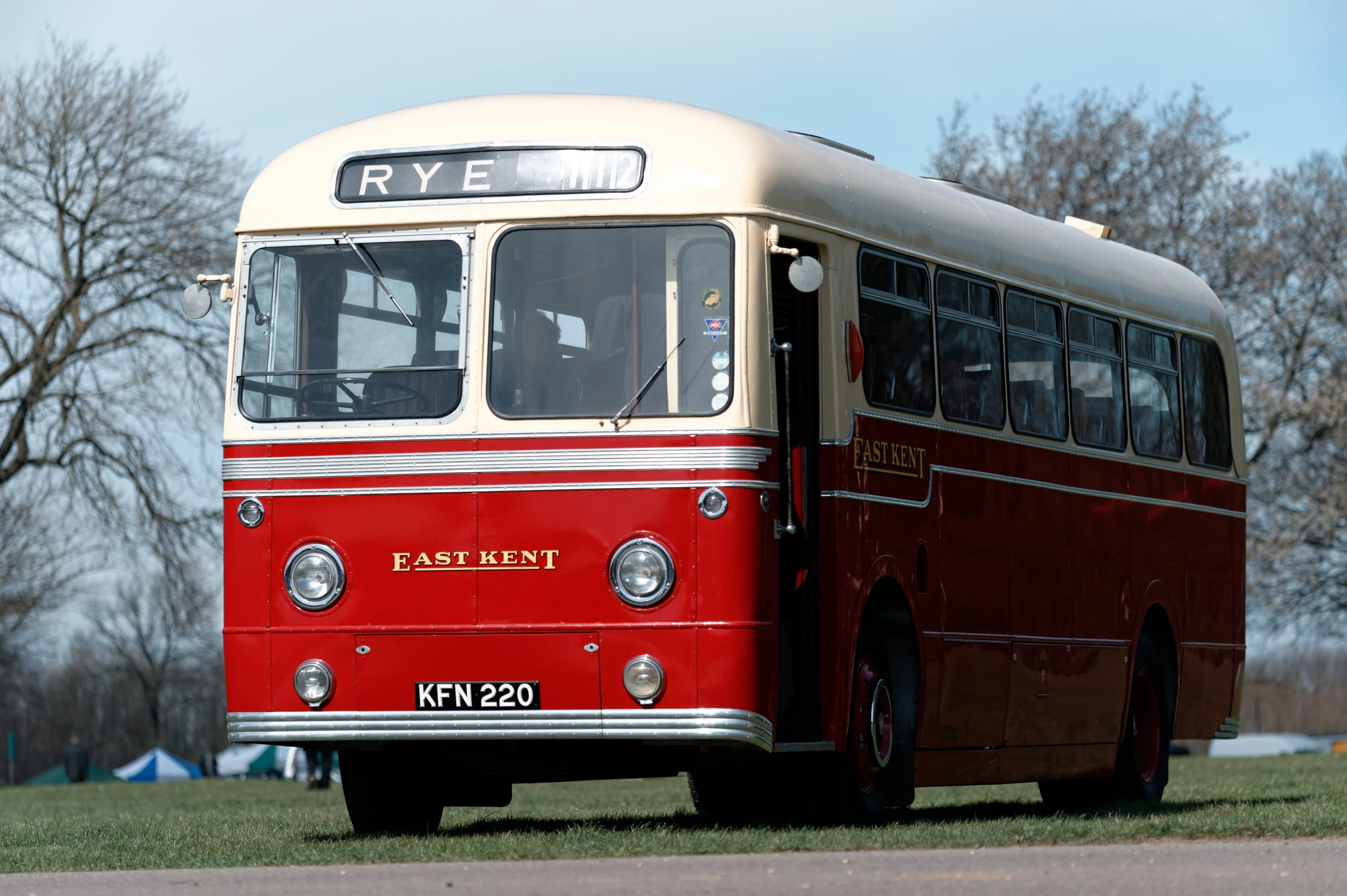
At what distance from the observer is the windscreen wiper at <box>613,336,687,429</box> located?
10711 mm

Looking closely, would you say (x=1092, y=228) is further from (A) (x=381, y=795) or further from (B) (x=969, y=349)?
(A) (x=381, y=795)

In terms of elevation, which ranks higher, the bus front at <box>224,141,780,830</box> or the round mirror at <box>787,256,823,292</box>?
the round mirror at <box>787,256,823,292</box>

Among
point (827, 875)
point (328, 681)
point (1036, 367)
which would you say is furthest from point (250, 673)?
point (1036, 367)

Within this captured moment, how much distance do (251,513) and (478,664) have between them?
134 centimetres

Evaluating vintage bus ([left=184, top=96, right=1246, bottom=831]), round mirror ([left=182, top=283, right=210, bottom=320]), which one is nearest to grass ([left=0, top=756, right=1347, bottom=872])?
vintage bus ([left=184, top=96, right=1246, bottom=831])

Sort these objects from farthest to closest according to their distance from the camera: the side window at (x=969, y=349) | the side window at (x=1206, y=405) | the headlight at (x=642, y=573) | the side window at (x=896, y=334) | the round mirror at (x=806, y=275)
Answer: the side window at (x=1206, y=405) → the side window at (x=969, y=349) → the side window at (x=896, y=334) → the round mirror at (x=806, y=275) → the headlight at (x=642, y=573)

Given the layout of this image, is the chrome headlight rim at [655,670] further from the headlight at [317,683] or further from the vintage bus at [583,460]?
the headlight at [317,683]

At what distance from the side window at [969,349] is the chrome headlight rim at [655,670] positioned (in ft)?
9.35

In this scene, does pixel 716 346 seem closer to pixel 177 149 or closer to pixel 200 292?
pixel 200 292

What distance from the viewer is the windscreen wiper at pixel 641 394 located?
422 inches

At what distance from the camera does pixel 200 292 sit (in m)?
11.8

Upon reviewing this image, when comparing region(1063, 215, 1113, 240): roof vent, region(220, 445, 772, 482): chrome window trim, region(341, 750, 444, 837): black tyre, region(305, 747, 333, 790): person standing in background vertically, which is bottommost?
region(305, 747, 333, 790): person standing in background

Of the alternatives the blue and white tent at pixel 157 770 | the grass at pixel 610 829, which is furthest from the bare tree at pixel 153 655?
the grass at pixel 610 829

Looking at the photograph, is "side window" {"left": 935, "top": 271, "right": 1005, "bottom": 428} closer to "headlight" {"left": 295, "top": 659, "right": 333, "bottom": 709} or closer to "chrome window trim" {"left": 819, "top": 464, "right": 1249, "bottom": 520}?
"chrome window trim" {"left": 819, "top": 464, "right": 1249, "bottom": 520}
